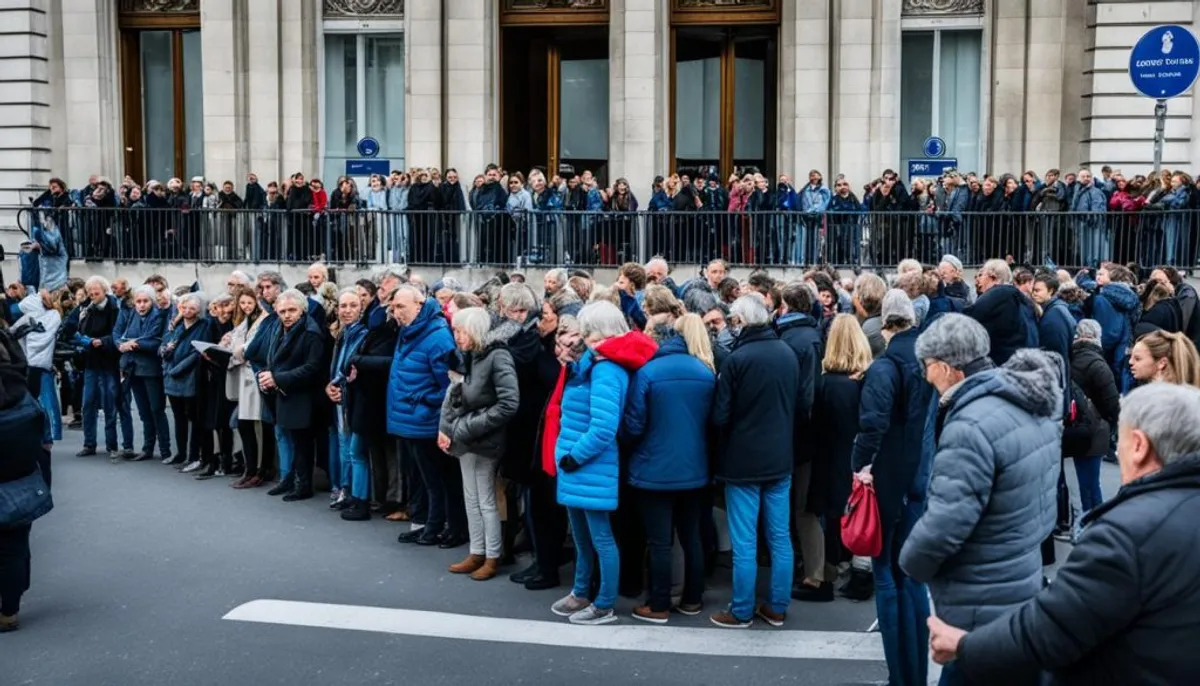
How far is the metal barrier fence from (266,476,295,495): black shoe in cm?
1003

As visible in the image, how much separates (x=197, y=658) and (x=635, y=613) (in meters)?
2.71

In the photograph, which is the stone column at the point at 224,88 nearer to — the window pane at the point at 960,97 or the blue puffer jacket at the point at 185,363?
the blue puffer jacket at the point at 185,363

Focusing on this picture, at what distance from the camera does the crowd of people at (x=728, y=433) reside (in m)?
4.16

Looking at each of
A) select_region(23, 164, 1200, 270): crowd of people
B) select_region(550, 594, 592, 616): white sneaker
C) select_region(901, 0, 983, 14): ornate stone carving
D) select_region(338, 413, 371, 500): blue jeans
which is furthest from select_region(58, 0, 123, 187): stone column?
select_region(550, 594, 592, 616): white sneaker

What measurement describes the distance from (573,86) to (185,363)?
48.4ft

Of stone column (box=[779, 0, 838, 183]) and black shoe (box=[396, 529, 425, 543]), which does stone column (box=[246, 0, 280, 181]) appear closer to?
stone column (box=[779, 0, 838, 183])

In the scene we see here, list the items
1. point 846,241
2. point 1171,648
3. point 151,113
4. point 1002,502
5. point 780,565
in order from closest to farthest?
point 1171,648 → point 1002,502 → point 780,565 → point 846,241 → point 151,113

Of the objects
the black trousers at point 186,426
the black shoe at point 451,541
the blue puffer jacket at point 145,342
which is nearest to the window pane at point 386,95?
the blue puffer jacket at point 145,342

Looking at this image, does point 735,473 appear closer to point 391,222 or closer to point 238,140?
point 391,222

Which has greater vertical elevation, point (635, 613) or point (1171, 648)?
point (1171, 648)

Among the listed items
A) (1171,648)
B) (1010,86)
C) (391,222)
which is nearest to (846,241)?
(1010,86)

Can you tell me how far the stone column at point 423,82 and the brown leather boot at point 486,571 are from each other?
1628 centimetres

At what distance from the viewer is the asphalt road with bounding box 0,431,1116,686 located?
7.74 metres

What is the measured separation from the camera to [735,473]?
841cm
